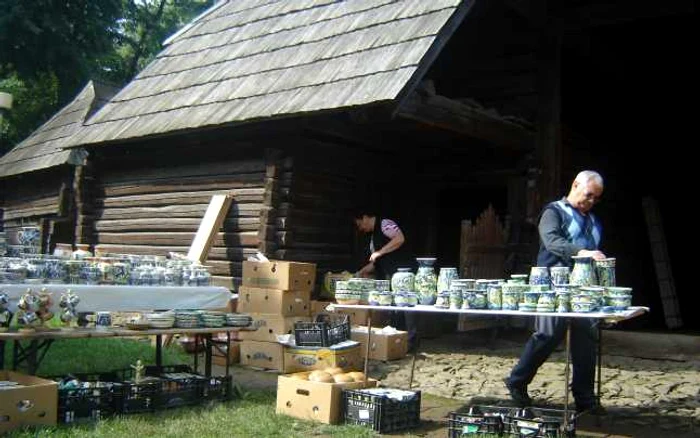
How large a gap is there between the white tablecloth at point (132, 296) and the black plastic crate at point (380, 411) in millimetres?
1839

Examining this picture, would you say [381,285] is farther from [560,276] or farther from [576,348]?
[576,348]

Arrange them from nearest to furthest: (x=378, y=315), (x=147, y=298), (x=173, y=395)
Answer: (x=173, y=395), (x=147, y=298), (x=378, y=315)

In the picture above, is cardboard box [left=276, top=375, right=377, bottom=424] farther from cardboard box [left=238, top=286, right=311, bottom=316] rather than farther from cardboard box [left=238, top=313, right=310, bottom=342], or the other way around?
cardboard box [left=238, top=286, right=311, bottom=316]

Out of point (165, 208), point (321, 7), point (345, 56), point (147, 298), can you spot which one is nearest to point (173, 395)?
point (147, 298)

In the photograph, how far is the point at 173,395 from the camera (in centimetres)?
593

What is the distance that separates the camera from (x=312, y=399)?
5.66m

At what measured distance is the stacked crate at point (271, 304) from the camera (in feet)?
26.9

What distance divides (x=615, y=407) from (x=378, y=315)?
12.0 feet

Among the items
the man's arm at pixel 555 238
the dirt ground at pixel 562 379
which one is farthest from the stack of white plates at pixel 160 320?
the man's arm at pixel 555 238

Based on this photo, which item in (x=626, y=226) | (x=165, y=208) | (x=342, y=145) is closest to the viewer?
(x=342, y=145)

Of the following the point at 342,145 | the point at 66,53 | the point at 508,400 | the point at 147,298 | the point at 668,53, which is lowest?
the point at 508,400

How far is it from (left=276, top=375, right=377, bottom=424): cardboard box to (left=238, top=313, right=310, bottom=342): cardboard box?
7.86 feet

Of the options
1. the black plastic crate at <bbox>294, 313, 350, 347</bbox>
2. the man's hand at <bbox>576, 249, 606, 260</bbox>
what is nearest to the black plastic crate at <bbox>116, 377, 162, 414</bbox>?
the black plastic crate at <bbox>294, 313, 350, 347</bbox>

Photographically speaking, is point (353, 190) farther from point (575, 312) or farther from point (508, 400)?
point (575, 312)
